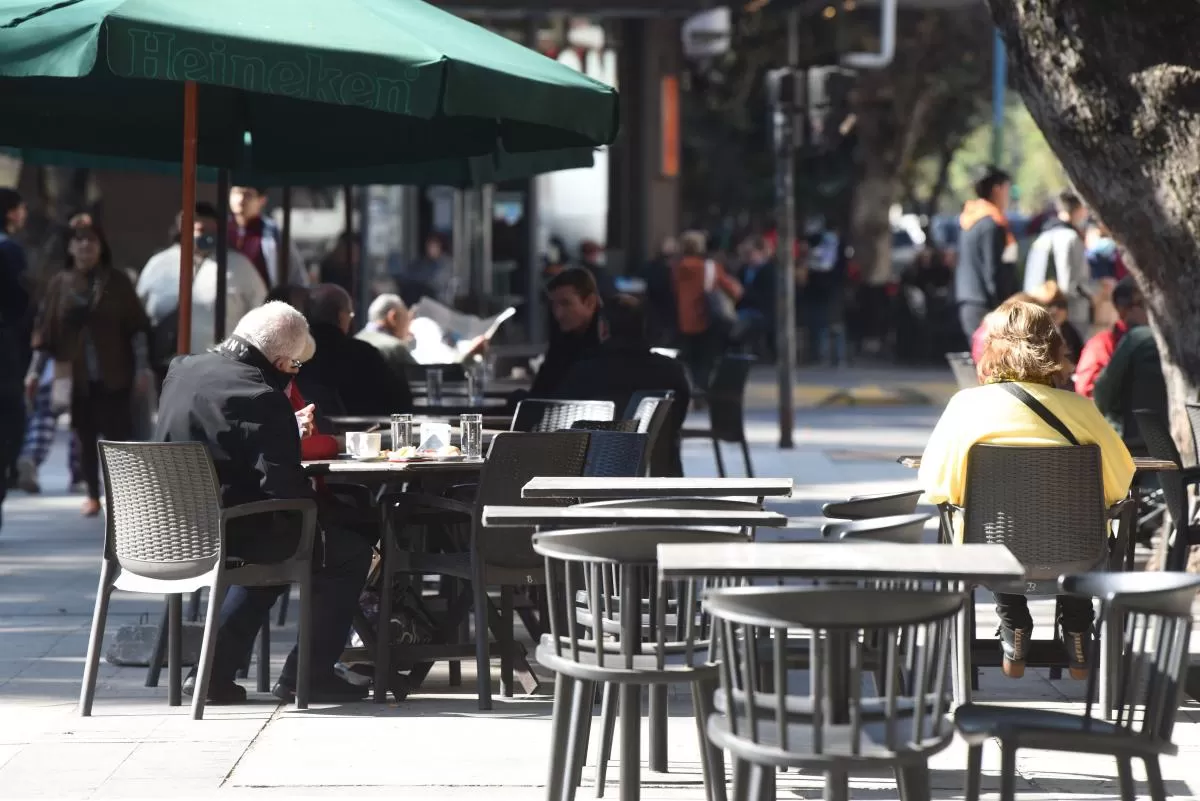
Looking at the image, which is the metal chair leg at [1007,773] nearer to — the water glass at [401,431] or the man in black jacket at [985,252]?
the water glass at [401,431]

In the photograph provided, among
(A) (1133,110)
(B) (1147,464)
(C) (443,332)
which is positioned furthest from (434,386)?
(B) (1147,464)

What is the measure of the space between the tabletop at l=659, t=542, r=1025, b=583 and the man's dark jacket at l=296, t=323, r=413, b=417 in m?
4.72

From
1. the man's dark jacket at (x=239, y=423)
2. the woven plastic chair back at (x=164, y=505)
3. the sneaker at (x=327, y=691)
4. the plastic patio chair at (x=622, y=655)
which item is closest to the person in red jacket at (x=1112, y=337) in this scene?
the sneaker at (x=327, y=691)

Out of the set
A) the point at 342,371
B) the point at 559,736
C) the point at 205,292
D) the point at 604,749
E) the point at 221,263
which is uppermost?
the point at 221,263

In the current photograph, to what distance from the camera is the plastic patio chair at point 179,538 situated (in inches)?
276

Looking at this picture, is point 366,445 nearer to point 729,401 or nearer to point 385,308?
point 385,308

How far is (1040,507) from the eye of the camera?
22.4 ft

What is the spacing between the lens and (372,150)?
11.0 m

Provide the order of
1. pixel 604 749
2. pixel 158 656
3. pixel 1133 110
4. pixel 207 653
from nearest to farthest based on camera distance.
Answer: pixel 604 749
pixel 207 653
pixel 158 656
pixel 1133 110

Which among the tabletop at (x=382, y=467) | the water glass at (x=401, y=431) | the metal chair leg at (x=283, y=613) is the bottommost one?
the metal chair leg at (x=283, y=613)

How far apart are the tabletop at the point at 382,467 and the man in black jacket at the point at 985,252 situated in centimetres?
731

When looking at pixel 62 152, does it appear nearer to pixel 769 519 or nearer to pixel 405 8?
pixel 405 8

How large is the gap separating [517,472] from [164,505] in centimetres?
118

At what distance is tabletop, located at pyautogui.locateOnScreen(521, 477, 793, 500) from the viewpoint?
5.91 meters
